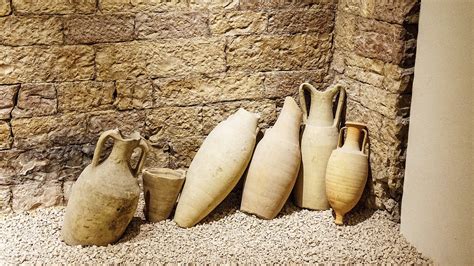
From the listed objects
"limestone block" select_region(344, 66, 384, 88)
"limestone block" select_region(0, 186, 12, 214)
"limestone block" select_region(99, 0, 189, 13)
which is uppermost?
"limestone block" select_region(99, 0, 189, 13)

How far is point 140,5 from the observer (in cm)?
319

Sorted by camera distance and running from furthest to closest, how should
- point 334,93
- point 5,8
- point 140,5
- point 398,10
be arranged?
point 334,93, point 140,5, point 5,8, point 398,10

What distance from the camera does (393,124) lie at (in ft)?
9.64

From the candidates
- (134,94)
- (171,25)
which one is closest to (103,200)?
(134,94)

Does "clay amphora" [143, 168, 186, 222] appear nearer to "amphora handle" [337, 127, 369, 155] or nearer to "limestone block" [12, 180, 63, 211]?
"limestone block" [12, 180, 63, 211]

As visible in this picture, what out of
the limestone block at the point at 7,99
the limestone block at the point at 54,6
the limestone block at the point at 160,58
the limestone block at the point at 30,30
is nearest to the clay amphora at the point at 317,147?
the limestone block at the point at 160,58

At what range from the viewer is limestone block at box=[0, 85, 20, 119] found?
122 inches

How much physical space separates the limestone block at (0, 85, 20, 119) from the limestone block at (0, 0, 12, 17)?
402mm

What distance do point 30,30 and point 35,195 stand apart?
97cm

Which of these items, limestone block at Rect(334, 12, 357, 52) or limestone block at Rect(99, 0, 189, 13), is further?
limestone block at Rect(334, 12, 357, 52)

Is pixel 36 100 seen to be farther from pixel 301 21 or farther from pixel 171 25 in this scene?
pixel 301 21

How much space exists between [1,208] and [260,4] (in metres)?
1.96

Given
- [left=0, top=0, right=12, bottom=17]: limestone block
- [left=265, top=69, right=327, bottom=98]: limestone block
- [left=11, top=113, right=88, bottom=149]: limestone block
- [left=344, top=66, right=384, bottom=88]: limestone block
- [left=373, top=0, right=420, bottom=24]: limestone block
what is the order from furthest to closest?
1. [left=265, top=69, right=327, bottom=98]: limestone block
2. [left=11, top=113, right=88, bottom=149]: limestone block
3. [left=344, top=66, right=384, bottom=88]: limestone block
4. [left=0, top=0, right=12, bottom=17]: limestone block
5. [left=373, top=0, right=420, bottom=24]: limestone block

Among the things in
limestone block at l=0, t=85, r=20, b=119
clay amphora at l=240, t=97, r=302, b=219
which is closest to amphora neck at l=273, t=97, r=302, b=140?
clay amphora at l=240, t=97, r=302, b=219
